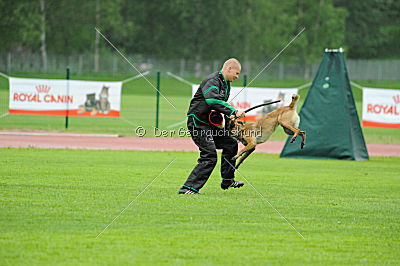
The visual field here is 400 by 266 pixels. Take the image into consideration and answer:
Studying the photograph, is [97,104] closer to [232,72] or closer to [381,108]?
[381,108]

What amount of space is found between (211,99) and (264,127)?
128 centimetres

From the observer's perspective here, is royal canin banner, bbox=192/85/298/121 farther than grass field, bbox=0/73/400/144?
No

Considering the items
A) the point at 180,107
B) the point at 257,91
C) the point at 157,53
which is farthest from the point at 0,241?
the point at 157,53

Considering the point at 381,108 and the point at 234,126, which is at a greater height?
the point at 234,126

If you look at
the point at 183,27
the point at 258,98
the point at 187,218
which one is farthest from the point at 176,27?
the point at 187,218

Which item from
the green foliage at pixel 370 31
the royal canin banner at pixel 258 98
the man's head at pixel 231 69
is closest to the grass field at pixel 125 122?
the royal canin banner at pixel 258 98

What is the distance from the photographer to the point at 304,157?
17.8 meters

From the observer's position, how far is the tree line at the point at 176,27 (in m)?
57.0

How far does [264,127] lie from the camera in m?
10.9

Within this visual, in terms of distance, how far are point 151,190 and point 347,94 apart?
311 inches

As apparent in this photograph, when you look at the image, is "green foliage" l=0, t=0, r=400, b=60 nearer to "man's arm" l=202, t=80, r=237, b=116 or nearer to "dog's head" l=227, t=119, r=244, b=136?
"dog's head" l=227, t=119, r=244, b=136

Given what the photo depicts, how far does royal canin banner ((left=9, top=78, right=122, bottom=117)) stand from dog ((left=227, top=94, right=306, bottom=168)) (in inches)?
495

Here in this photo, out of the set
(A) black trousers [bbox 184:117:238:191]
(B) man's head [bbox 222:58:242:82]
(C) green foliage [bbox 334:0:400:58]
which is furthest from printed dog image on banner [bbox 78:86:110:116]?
(C) green foliage [bbox 334:0:400:58]

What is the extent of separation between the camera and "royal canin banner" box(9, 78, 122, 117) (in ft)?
75.8
